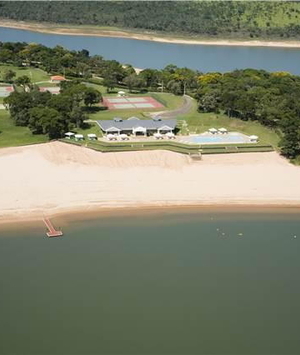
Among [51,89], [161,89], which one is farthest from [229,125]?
[51,89]

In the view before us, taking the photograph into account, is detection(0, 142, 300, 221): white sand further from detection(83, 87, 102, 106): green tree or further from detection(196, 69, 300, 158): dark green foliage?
detection(83, 87, 102, 106): green tree

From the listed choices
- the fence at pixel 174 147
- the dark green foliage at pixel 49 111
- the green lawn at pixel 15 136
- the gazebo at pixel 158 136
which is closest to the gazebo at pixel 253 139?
the fence at pixel 174 147

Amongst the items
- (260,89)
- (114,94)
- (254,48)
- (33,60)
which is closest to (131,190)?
(260,89)

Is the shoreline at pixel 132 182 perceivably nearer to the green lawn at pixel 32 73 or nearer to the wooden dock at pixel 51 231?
the wooden dock at pixel 51 231

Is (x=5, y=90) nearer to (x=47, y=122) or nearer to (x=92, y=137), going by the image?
(x=47, y=122)

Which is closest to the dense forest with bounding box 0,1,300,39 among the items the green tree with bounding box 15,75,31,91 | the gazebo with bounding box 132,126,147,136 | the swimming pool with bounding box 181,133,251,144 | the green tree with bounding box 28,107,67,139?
the green tree with bounding box 15,75,31,91

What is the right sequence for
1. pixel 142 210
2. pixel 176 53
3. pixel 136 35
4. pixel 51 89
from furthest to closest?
pixel 136 35, pixel 176 53, pixel 51 89, pixel 142 210

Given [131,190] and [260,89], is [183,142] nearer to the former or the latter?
[131,190]
